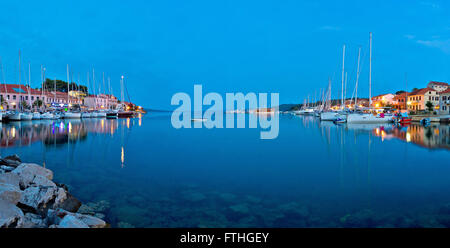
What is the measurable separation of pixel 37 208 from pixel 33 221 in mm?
1009

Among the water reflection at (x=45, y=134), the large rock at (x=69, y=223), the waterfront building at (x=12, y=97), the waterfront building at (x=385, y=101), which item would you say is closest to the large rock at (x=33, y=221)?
the large rock at (x=69, y=223)

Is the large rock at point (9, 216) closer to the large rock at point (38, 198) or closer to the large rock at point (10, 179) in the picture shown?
the large rock at point (38, 198)

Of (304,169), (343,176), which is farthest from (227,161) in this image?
(343,176)

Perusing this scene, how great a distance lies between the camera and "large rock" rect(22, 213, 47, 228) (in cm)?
568

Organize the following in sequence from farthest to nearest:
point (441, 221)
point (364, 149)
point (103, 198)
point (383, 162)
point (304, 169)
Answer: point (364, 149) → point (383, 162) → point (304, 169) → point (103, 198) → point (441, 221)

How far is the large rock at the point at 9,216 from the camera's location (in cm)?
519

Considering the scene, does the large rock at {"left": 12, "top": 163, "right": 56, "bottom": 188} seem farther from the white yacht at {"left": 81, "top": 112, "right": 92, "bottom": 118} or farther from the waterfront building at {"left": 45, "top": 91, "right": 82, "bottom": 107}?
the waterfront building at {"left": 45, "top": 91, "right": 82, "bottom": 107}

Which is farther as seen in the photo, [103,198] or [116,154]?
[116,154]

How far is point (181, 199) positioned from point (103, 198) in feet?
8.67

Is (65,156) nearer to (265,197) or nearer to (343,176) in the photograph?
(265,197)

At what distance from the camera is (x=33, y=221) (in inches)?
235
